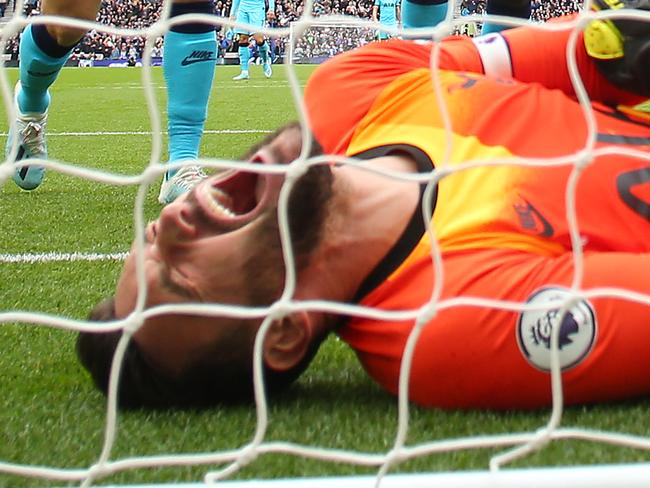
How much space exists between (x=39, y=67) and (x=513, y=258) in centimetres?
173

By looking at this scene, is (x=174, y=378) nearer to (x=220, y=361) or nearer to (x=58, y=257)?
(x=220, y=361)

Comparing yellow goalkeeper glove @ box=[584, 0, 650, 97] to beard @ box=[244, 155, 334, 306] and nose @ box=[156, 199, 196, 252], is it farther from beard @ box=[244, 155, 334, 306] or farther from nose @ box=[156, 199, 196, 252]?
nose @ box=[156, 199, 196, 252]

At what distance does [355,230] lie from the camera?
44.4 inches

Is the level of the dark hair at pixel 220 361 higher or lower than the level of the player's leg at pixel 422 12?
higher

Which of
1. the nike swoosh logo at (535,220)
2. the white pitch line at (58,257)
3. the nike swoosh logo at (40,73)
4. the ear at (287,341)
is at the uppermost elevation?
the nike swoosh logo at (535,220)

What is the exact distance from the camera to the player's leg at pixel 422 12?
2371mm

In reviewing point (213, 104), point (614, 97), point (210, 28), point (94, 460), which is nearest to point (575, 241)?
point (94, 460)

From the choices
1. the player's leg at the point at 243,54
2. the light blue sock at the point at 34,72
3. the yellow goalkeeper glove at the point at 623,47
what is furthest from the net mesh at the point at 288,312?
the player's leg at the point at 243,54

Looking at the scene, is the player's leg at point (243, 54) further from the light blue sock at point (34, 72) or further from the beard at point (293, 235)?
the beard at point (293, 235)

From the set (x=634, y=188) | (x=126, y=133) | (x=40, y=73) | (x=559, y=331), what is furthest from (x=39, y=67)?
(x=126, y=133)

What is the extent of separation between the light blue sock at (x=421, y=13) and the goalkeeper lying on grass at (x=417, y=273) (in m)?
1.15

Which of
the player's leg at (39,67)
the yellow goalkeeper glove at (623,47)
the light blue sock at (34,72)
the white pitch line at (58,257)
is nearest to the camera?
the yellow goalkeeper glove at (623,47)

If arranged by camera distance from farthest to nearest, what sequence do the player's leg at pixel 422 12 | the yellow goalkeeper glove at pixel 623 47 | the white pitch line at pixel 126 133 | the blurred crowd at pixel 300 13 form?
the blurred crowd at pixel 300 13 → the white pitch line at pixel 126 133 → the player's leg at pixel 422 12 → the yellow goalkeeper glove at pixel 623 47

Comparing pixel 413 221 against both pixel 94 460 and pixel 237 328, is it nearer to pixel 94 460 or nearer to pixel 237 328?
pixel 237 328
